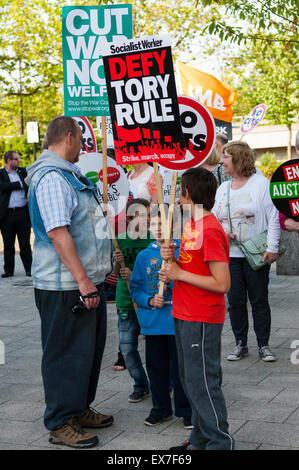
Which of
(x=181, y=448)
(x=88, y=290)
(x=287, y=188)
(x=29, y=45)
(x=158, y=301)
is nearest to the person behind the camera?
(x=181, y=448)

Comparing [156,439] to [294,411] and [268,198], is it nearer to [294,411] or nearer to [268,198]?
[294,411]

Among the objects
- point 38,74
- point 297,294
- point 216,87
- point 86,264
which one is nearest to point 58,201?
point 86,264

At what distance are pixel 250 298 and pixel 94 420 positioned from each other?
87.8 inches

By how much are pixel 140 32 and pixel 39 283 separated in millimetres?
15541

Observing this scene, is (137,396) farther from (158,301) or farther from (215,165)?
(215,165)

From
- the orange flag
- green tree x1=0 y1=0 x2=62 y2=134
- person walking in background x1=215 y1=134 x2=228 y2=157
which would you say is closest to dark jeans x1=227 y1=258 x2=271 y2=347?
person walking in background x1=215 y1=134 x2=228 y2=157

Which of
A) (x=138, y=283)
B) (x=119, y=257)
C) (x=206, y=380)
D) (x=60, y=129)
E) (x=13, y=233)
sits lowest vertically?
(x=206, y=380)

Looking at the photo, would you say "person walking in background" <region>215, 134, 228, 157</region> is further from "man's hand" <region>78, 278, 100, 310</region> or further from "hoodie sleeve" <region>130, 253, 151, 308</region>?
"man's hand" <region>78, 278, 100, 310</region>

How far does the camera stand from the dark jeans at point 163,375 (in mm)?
4664

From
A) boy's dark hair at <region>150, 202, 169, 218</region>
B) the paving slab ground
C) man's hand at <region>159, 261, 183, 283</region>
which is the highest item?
boy's dark hair at <region>150, 202, 169, 218</region>

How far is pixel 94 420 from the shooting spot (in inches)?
188

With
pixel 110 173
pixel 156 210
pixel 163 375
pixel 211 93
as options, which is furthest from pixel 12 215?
pixel 163 375

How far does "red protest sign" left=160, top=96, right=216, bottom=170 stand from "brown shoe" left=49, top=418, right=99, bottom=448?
2.21 meters

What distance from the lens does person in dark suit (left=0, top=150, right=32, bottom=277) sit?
11961 mm
